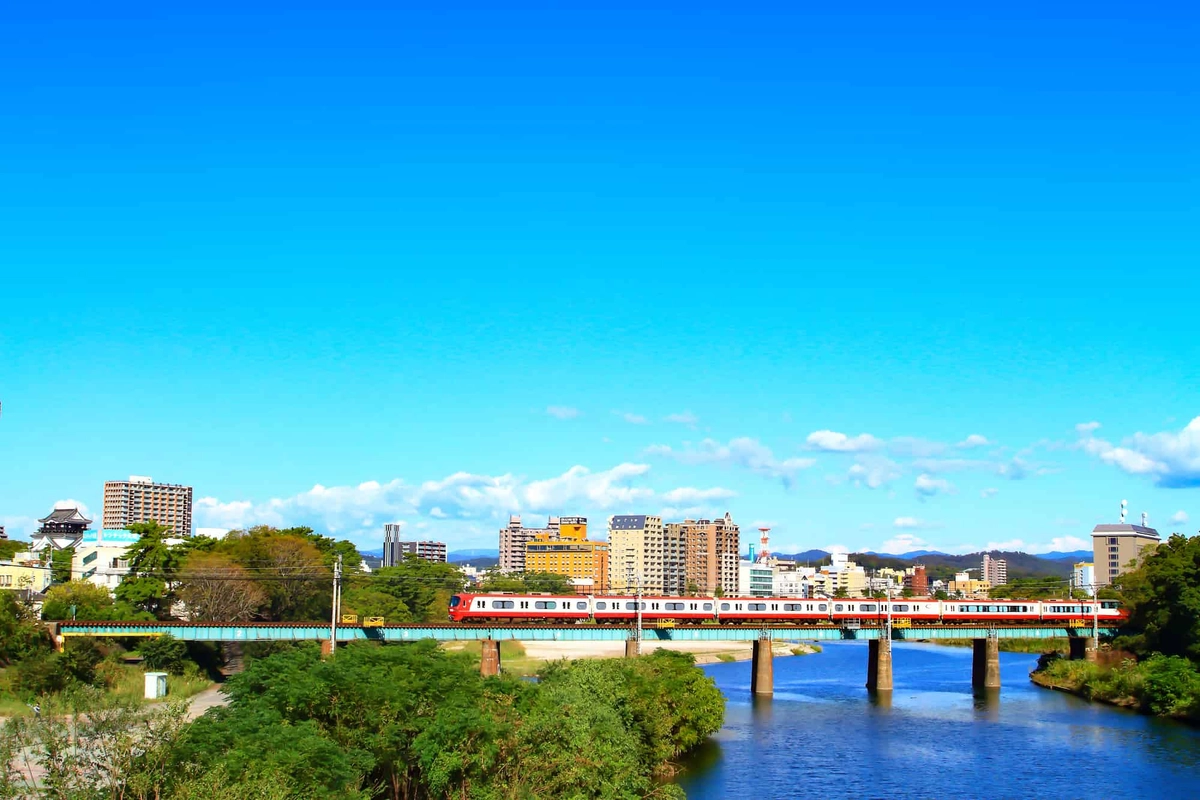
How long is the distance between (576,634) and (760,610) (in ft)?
54.4

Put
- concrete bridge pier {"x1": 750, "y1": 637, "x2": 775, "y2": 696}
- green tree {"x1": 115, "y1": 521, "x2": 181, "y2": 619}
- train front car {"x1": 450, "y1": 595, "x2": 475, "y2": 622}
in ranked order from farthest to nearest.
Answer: green tree {"x1": 115, "y1": 521, "x2": 181, "y2": 619}, concrete bridge pier {"x1": 750, "y1": 637, "x2": 775, "y2": 696}, train front car {"x1": 450, "y1": 595, "x2": 475, "y2": 622}

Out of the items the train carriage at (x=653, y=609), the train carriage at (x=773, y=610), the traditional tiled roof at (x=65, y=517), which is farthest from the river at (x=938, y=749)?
the traditional tiled roof at (x=65, y=517)

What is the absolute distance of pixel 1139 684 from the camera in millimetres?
81000

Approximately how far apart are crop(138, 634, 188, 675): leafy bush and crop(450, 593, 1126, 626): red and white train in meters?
20.6

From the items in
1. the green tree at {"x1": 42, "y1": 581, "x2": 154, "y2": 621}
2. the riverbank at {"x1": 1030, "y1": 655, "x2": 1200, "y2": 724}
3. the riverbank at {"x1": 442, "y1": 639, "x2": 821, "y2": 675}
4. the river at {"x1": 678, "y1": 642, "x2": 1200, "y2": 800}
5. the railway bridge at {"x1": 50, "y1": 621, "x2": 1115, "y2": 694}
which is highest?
the green tree at {"x1": 42, "y1": 581, "x2": 154, "y2": 621}

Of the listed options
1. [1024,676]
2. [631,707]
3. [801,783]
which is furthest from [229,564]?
[1024,676]

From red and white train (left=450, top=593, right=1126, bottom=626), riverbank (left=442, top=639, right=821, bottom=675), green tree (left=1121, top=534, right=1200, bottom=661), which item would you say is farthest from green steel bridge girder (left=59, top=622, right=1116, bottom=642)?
riverbank (left=442, top=639, right=821, bottom=675)

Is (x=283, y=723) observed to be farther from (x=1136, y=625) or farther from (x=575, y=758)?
(x=1136, y=625)

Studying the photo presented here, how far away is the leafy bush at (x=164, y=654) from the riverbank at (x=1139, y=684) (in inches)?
2769

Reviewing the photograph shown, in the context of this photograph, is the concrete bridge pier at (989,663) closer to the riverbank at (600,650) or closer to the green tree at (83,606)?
the riverbank at (600,650)

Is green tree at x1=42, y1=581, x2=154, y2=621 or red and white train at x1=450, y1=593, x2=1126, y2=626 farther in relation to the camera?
red and white train at x1=450, y1=593, x2=1126, y2=626

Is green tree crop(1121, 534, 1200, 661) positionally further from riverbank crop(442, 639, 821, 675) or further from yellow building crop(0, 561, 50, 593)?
yellow building crop(0, 561, 50, 593)

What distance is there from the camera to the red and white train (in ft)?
289

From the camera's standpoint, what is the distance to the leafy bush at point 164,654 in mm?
81250
